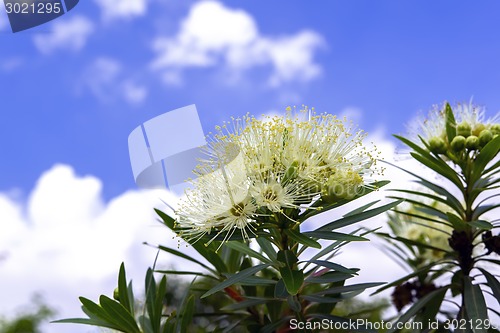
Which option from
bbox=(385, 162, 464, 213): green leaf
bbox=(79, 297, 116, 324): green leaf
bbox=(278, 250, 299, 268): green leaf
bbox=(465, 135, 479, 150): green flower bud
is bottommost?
bbox=(79, 297, 116, 324): green leaf

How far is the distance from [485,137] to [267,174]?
3.43 feet

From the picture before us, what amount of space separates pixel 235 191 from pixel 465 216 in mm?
1187

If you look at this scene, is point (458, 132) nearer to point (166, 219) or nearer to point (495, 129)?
point (495, 129)

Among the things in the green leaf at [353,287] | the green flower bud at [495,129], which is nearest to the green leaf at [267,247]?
the green leaf at [353,287]

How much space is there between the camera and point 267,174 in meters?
1.90

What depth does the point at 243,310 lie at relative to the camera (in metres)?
2.56

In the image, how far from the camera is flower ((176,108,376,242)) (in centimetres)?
188

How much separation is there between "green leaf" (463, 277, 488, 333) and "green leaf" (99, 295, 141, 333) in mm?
1229

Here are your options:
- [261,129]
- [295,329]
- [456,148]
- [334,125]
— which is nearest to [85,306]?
[295,329]

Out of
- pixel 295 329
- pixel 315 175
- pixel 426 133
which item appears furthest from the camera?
pixel 426 133

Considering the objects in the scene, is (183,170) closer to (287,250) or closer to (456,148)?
A: (287,250)

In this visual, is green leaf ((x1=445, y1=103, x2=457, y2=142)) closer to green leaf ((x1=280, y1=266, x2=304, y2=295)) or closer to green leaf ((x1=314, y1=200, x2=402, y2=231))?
green leaf ((x1=314, y1=200, x2=402, y2=231))

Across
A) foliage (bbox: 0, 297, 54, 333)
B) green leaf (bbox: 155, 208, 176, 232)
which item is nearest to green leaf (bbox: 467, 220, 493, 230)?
green leaf (bbox: 155, 208, 176, 232)

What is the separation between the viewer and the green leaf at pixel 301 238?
183 cm
